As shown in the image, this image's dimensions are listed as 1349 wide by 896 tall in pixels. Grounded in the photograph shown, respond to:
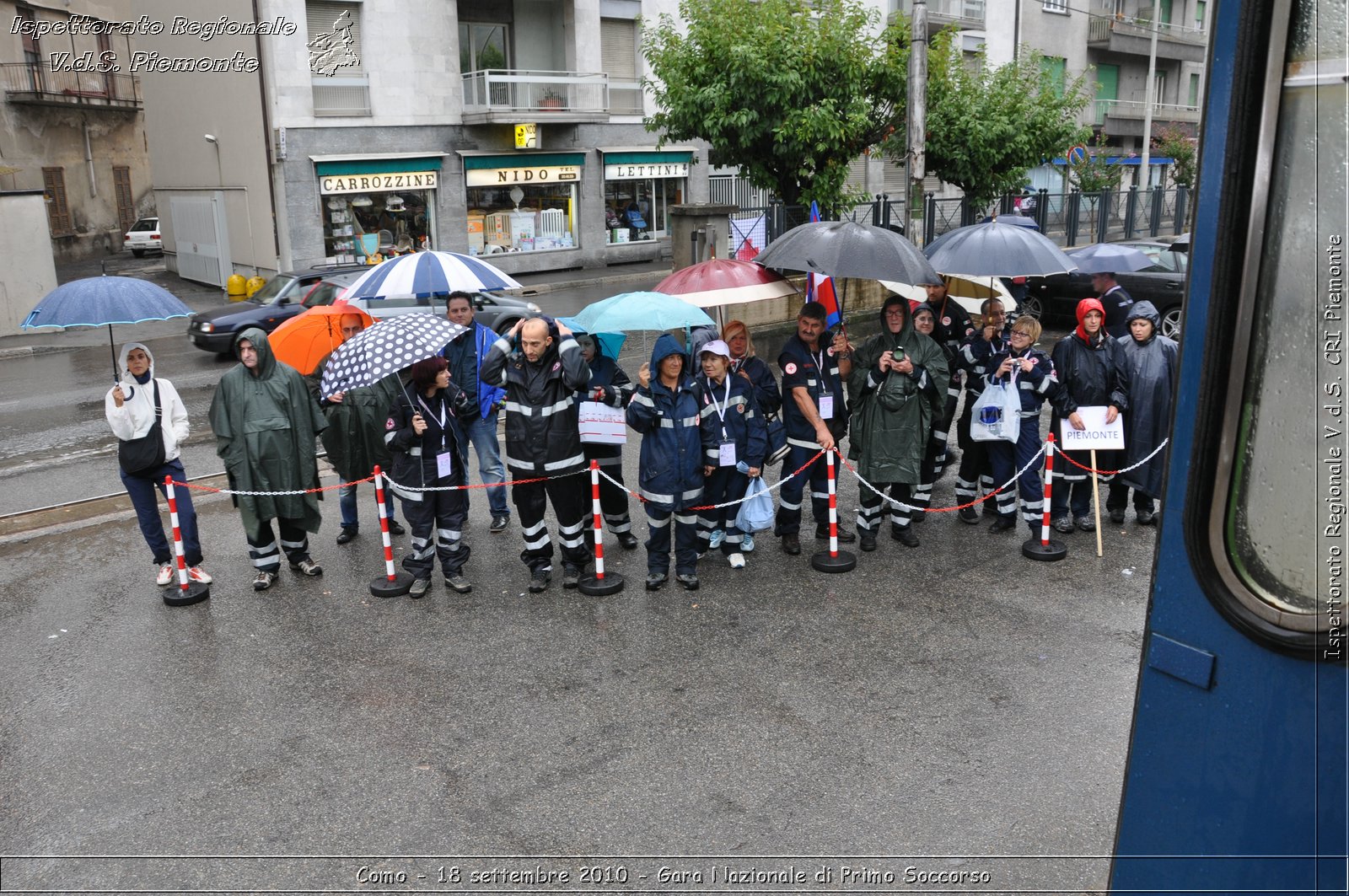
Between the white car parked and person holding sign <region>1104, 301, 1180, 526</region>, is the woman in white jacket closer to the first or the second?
person holding sign <region>1104, 301, 1180, 526</region>

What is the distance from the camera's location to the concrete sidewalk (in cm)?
2073

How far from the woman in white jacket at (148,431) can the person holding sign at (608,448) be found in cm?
284

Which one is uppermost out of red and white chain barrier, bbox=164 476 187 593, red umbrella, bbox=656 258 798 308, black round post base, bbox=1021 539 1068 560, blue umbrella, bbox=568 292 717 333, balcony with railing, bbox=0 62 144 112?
balcony with railing, bbox=0 62 144 112

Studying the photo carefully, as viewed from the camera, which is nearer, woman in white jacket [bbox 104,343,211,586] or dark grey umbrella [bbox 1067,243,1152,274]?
woman in white jacket [bbox 104,343,211,586]

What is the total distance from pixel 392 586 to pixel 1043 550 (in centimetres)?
488

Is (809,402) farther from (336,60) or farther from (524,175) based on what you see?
(524,175)

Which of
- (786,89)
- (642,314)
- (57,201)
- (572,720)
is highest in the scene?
(786,89)

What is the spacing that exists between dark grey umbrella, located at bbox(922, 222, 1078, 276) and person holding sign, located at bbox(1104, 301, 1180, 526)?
0.77 m

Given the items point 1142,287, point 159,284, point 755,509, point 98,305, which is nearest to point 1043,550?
point 755,509

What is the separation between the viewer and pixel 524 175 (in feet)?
95.4

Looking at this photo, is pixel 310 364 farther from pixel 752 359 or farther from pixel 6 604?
pixel 752 359

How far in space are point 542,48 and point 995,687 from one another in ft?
87.3

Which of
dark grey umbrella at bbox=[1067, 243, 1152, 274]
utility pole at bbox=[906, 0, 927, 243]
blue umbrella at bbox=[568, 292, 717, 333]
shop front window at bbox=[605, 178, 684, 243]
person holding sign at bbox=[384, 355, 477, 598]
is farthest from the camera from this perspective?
shop front window at bbox=[605, 178, 684, 243]

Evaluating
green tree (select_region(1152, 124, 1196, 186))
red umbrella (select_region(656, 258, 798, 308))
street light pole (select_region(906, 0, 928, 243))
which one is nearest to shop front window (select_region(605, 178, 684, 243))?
green tree (select_region(1152, 124, 1196, 186))
